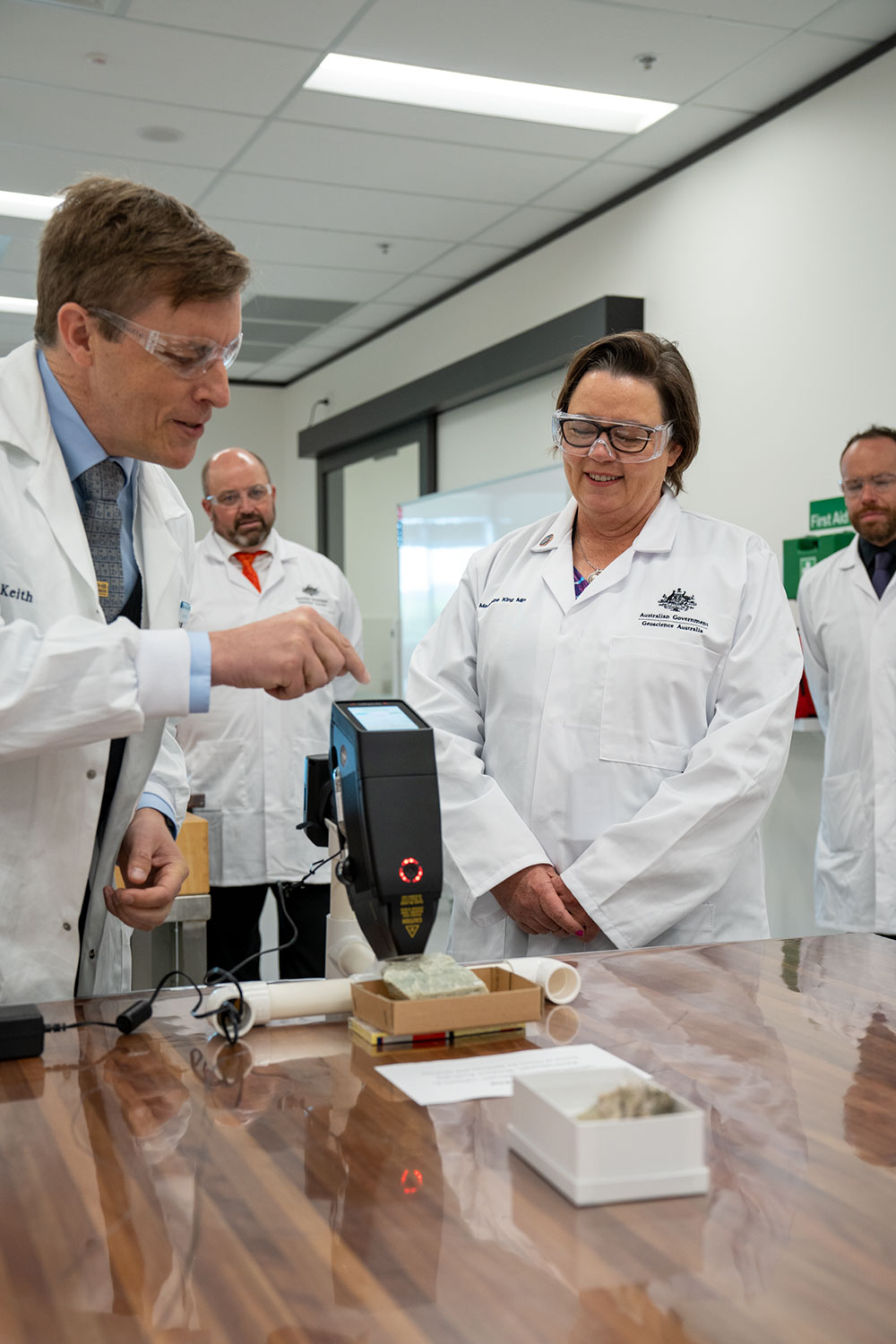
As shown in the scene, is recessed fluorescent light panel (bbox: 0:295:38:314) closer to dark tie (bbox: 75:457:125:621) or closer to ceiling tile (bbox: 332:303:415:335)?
ceiling tile (bbox: 332:303:415:335)

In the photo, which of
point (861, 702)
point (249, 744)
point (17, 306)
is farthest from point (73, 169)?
point (861, 702)

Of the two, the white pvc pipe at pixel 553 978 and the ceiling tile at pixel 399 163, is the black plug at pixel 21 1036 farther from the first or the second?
the ceiling tile at pixel 399 163

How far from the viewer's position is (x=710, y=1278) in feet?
2.54

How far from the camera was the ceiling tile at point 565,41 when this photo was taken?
3.63m

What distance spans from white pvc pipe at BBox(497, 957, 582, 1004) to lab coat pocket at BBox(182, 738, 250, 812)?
2678mm

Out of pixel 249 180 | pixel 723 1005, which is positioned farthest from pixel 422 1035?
pixel 249 180

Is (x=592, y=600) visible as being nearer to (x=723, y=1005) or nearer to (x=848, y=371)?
(x=723, y=1005)

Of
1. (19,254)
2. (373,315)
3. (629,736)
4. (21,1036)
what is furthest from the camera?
(373,315)

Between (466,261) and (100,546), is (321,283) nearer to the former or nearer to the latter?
(466,261)

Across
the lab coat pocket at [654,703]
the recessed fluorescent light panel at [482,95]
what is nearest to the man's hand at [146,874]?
the lab coat pocket at [654,703]

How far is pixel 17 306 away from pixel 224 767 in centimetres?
421

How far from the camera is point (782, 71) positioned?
3.98m

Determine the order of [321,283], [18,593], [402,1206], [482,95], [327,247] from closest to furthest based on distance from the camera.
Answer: [402,1206] → [18,593] → [482,95] → [327,247] → [321,283]

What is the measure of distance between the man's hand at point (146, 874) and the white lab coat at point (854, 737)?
97.3 inches
